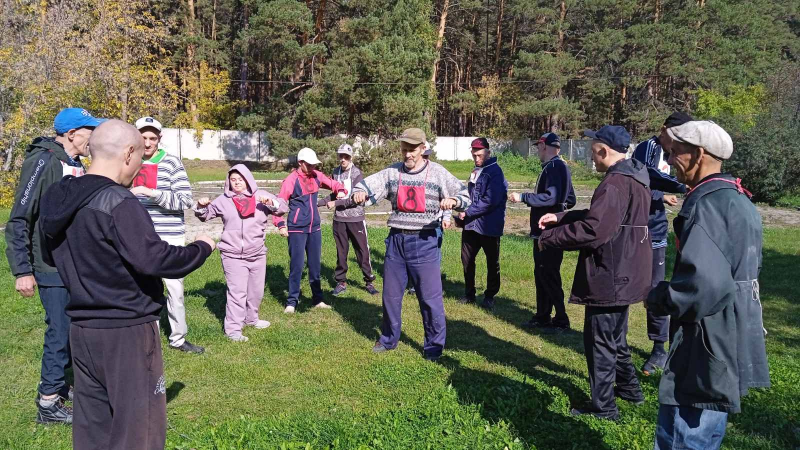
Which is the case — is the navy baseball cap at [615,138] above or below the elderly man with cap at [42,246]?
above

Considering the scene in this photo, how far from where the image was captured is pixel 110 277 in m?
3.21

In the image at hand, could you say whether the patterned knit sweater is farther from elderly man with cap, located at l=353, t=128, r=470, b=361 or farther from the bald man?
the bald man

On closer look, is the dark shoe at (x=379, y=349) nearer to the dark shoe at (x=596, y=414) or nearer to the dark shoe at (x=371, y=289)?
the dark shoe at (x=596, y=414)

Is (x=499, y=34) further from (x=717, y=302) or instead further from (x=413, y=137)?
(x=717, y=302)

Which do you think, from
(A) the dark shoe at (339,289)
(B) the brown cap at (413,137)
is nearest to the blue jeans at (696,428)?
(B) the brown cap at (413,137)

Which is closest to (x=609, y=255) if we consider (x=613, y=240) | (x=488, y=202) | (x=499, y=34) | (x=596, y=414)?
(x=613, y=240)

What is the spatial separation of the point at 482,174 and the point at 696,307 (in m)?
5.99

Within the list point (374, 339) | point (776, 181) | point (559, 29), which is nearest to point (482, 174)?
point (374, 339)

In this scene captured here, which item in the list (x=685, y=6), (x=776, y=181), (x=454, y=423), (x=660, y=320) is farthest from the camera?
(x=685, y=6)

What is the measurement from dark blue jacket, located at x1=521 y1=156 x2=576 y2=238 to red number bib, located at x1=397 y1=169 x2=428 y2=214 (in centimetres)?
138

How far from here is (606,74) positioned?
45.4 m

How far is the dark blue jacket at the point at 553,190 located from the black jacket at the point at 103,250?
4.71 meters

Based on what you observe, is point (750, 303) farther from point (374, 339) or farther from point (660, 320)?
point (374, 339)

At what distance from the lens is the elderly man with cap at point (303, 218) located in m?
8.28
